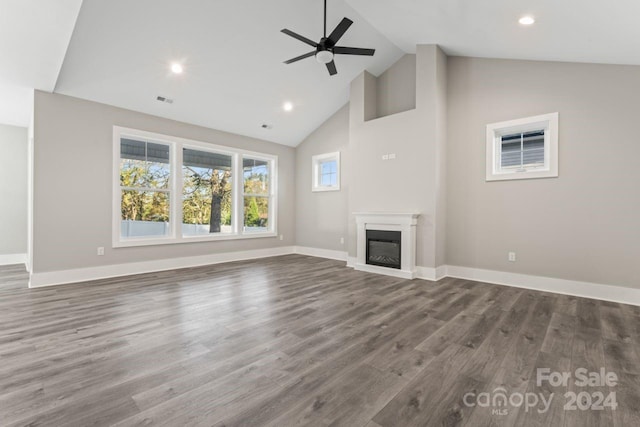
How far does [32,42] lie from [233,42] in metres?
2.23

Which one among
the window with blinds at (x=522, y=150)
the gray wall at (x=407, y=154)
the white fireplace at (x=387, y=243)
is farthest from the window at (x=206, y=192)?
the window with blinds at (x=522, y=150)

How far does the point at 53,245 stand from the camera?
425 cm

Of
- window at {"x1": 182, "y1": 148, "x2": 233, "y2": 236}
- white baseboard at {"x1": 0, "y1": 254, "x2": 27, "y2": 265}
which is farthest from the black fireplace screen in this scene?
white baseboard at {"x1": 0, "y1": 254, "x2": 27, "y2": 265}

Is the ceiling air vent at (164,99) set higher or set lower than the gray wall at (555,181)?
higher

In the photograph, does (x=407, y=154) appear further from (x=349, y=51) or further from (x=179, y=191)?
(x=179, y=191)

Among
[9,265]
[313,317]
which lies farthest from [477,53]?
[9,265]

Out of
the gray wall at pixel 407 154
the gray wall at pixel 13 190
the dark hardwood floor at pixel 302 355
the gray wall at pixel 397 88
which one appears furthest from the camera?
the gray wall at pixel 13 190

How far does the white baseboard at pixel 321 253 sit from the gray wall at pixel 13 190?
579 centimetres

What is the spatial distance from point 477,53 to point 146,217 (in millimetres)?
6189

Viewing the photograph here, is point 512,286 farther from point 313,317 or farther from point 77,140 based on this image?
point 77,140

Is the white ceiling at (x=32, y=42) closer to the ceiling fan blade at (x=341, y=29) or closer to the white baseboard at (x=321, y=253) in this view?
the ceiling fan blade at (x=341, y=29)

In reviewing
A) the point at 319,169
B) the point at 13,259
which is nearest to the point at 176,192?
the point at 319,169

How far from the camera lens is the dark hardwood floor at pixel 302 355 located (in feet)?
5.16

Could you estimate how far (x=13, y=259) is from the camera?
5914 mm
